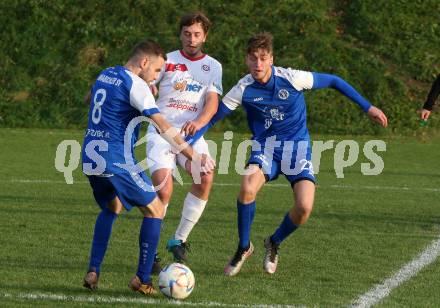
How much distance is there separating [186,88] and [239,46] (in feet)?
49.7

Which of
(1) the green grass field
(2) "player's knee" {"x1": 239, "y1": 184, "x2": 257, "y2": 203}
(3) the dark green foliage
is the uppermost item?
(2) "player's knee" {"x1": 239, "y1": 184, "x2": 257, "y2": 203}

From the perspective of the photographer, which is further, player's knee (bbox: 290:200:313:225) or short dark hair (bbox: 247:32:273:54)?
player's knee (bbox: 290:200:313:225)

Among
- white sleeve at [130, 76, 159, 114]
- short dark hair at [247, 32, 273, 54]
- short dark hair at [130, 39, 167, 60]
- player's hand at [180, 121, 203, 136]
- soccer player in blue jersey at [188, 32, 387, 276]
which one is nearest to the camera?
white sleeve at [130, 76, 159, 114]

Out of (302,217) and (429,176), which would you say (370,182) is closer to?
(429,176)

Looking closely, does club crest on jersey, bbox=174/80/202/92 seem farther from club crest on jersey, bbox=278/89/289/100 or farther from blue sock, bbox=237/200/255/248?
blue sock, bbox=237/200/255/248

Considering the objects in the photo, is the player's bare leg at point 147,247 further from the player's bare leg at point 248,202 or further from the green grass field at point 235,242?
the player's bare leg at point 248,202

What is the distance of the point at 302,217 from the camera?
808 cm

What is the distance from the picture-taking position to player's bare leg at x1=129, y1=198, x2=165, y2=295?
676 centimetres

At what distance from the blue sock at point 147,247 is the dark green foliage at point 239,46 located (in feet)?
50.7

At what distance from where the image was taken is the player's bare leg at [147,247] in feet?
22.2

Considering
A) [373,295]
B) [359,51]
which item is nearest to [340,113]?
[359,51]

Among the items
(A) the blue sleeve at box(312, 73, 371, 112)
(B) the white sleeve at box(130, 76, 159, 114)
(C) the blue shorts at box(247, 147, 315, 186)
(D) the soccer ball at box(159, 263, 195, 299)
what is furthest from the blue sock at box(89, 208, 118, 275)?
(A) the blue sleeve at box(312, 73, 371, 112)

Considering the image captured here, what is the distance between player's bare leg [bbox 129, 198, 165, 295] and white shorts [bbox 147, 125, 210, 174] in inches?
61.3

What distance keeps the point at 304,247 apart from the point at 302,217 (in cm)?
111
